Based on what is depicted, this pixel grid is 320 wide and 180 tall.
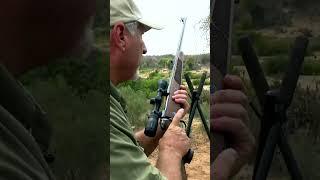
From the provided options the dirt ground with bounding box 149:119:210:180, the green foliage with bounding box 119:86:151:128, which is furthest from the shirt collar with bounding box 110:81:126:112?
the dirt ground with bounding box 149:119:210:180

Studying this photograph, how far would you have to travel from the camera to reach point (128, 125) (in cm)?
170

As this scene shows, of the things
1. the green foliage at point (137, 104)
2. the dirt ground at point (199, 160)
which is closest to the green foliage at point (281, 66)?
the green foliage at point (137, 104)

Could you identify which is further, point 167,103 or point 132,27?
point 167,103

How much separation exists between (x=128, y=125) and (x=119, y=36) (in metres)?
0.35

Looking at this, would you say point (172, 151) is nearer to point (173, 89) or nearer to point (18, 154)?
point (18, 154)

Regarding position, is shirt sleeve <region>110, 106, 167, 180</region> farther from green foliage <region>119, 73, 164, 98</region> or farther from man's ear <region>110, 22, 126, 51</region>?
green foliage <region>119, 73, 164, 98</region>

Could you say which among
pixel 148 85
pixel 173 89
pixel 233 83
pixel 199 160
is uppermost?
pixel 233 83

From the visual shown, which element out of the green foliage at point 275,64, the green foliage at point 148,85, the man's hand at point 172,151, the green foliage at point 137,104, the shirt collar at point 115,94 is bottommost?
the green foliage at point 148,85

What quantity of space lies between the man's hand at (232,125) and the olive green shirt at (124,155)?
0.64m

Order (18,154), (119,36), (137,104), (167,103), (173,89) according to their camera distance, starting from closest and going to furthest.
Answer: (18,154) → (119,36) → (167,103) → (173,89) → (137,104)

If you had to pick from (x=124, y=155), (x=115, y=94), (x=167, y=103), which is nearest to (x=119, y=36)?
(x=115, y=94)

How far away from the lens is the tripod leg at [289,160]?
0.85 metres

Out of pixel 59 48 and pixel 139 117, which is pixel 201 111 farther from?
pixel 59 48

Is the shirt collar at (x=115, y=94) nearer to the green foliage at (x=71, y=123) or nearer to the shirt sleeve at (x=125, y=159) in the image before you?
the shirt sleeve at (x=125, y=159)
